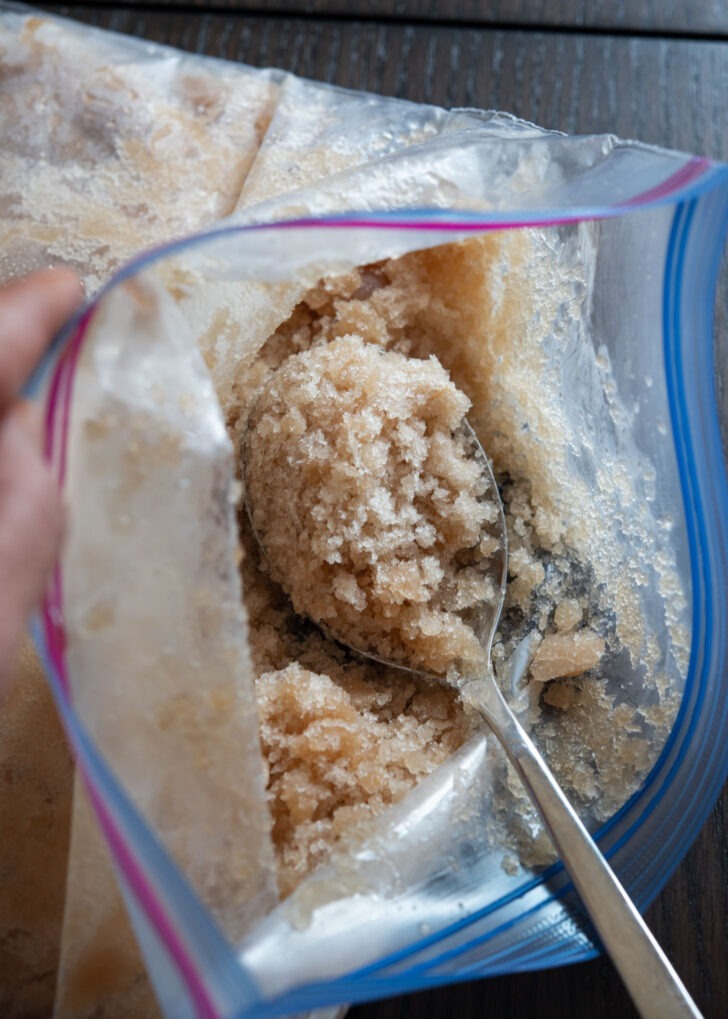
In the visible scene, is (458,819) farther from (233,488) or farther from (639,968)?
(233,488)

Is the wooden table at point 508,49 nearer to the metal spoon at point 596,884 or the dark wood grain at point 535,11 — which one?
the dark wood grain at point 535,11

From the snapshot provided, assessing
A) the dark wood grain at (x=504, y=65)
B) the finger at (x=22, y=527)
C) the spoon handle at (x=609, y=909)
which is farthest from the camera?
the dark wood grain at (x=504, y=65)

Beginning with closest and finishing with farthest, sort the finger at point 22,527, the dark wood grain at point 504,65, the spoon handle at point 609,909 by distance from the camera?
the finger at point 22,527, the spoon handle at point 609,909, the dark wood grain at point 504,65

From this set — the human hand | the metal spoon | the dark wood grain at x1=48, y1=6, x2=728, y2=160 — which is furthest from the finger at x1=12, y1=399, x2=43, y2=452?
the dark wood grain at x1=48, y1=6, x2=728, y2=160

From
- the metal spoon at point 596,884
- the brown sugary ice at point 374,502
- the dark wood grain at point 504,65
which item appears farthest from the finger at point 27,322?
the dark wood grain at point 504,65

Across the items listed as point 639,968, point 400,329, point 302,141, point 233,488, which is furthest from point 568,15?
point 639,968
